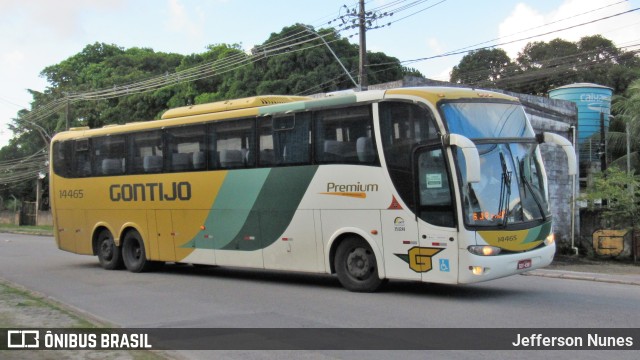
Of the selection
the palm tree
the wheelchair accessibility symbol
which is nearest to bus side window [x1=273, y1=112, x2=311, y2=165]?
the wheelchair accessibility symbol

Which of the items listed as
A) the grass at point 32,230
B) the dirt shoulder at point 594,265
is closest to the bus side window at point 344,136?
the dirt shoulder at point 594,265

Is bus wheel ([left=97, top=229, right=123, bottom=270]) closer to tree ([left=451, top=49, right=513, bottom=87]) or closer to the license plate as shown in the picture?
the license plate

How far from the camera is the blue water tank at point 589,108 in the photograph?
29.8 m

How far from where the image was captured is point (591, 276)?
13516mm

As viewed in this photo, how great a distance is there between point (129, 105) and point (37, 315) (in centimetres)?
4485

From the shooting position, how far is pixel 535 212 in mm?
9945

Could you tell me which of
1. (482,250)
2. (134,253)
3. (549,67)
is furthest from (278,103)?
(549,67)

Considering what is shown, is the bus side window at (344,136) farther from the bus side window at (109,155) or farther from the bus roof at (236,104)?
the bus side window at (109,155)

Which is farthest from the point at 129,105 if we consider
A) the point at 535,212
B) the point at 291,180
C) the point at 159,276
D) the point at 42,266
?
the point at 535,212

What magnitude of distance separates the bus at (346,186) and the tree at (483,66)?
4268cm

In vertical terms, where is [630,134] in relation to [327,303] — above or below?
above

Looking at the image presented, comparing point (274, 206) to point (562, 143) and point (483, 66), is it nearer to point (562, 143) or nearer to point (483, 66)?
point (562, 143)

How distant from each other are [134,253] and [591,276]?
1082cm

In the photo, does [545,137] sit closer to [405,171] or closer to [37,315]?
[405,171]
